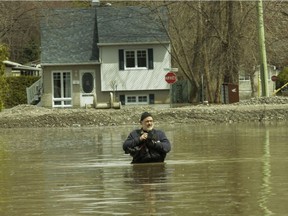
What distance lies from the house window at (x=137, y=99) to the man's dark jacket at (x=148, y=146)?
42572 mm

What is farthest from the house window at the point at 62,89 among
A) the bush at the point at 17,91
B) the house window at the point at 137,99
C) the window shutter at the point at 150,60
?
the window shutter at the point at 150,60

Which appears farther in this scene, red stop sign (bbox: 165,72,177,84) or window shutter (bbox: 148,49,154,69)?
window shutter (bbox: 148,49,154,69)

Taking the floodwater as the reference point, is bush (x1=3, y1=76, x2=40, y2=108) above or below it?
above

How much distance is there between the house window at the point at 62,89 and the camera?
59844 mm

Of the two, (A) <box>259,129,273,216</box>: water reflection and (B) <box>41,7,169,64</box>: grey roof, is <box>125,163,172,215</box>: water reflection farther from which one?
(B) <box>41,7,169,64</box>: grey roof

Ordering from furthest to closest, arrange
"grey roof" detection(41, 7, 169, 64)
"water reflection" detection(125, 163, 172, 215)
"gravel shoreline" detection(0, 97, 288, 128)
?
"grey roof" detection(41, 7, 169, 64) < "gravel shoreline" detection(0, 97, 288, 128) < "water reflection" detection(125, 163, 172, 215)

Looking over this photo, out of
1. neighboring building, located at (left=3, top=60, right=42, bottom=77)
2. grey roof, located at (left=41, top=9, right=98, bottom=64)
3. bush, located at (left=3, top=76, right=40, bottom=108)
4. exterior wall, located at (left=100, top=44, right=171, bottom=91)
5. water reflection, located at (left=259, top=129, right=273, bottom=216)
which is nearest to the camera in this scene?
water reflection, located at (left=259, top=129, right=273, bottom=216)

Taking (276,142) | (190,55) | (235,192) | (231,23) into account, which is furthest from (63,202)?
(190,55)

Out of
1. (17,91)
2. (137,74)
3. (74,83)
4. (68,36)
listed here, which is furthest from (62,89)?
(137,74)

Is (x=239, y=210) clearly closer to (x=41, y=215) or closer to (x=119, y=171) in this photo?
(x=41, y=215)

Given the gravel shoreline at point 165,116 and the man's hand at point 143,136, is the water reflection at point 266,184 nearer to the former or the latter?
the man's hand at point 143,136

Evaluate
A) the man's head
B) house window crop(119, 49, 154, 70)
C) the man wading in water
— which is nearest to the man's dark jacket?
the man wading in water

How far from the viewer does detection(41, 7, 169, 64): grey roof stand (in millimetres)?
60094

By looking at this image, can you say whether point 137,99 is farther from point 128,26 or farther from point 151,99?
point 128,26
